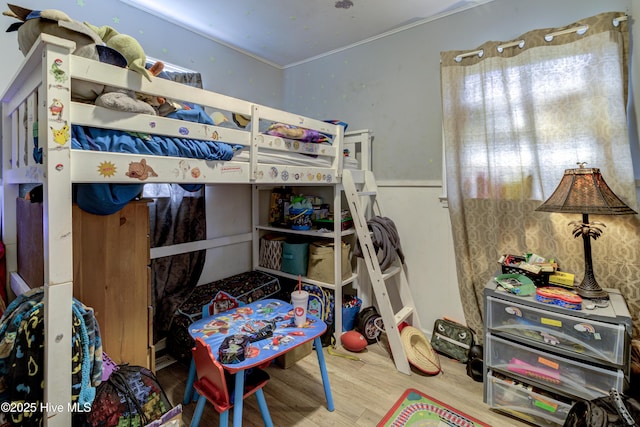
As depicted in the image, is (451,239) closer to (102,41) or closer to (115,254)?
(115,254)

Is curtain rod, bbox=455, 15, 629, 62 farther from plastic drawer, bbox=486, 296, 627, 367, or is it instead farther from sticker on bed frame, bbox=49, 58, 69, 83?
sticker on bed frame, bbox=49, 58, 69, 83

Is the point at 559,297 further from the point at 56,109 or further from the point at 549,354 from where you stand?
the point at 56,109

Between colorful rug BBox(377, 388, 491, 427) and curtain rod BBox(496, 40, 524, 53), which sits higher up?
curtain rod BBox(496, 40, 524, 53)

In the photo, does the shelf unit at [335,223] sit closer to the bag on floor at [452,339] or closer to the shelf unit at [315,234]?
the shelf unit at [315,234]

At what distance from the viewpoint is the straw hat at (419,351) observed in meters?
2.07

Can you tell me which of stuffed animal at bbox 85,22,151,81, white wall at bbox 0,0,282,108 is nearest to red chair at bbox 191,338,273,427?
stuffed animal at bbox 85,22,151,81

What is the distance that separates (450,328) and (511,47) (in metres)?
1.97

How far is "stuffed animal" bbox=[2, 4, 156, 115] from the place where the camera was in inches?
41.0

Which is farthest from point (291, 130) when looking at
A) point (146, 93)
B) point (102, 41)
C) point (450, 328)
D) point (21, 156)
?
point (450, 328)

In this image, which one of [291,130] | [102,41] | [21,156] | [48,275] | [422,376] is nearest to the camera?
[48,275]

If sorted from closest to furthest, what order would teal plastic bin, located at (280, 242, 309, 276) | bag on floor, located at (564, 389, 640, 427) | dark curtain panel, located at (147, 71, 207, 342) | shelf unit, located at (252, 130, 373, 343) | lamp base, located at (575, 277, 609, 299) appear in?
bag on floor, located at (564, 389, 640, 427) < lamp base, located at (575, 277, 609, 299) < dark curtain panel, located at (147, 71, 207, 342) < shelf unit, located at (252, 130, 373, 343) < teal plastic bin, located at (280, 242, 309, 276)

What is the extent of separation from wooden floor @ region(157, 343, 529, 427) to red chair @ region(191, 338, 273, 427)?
11.6 inches

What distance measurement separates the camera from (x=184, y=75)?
7.22ft

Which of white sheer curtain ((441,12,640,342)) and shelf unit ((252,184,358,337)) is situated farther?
shelf unit ((252,184,358,337))
